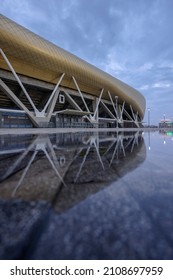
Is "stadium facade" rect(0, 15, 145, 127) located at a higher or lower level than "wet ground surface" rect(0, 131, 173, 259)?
higher

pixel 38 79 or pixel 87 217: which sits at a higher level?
pixel 38 79

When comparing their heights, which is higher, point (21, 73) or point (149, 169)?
point (21, 73)

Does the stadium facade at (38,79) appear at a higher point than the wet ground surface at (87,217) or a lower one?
higher

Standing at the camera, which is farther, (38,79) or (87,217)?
(38,79)

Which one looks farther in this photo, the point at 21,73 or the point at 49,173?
the point at 21,73

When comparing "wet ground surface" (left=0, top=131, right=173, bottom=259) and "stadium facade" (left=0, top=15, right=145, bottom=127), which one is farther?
"stadium facade" (left=0, top=15, right=145, bottom=127)

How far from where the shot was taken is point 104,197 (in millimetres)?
1970

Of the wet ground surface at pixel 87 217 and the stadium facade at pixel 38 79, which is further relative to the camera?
the stadium facade at pixel 38 79

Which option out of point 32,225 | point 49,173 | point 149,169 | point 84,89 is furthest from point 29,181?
point 84,89
